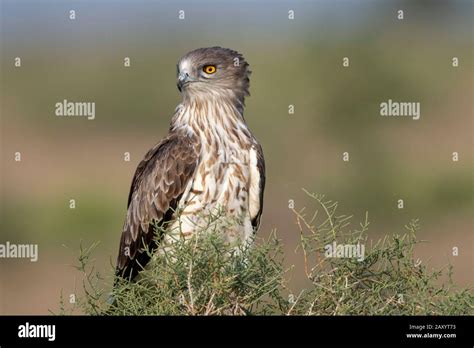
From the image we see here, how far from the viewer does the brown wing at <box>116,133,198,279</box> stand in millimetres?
9727

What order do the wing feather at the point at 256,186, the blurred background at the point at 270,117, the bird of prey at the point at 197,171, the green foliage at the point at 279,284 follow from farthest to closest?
the blurred background at the point at 270,117 → the wing feather at the point at 256,186 → the bird of prey at the point at 197,171 → the green foliage at the point at 279,284

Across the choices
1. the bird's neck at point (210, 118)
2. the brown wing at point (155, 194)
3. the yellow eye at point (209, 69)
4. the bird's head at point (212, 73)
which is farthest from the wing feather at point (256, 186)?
the yellow eye at point (209, 69)

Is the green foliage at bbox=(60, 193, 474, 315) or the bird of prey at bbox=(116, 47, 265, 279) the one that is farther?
the bird of prey at bbox=(116, 47, 265, 279)

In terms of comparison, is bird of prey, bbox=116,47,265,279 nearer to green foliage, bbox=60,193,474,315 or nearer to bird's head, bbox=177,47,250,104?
bird's head, bbox=177,47,250,104

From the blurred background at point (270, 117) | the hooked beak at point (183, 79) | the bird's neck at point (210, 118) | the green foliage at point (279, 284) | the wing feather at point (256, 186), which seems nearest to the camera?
the green foliage at point (279, 284)

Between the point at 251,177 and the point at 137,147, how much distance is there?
19.6m

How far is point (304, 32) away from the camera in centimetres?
4247

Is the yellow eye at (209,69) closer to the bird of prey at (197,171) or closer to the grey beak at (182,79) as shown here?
the bird of prey at (197,171)

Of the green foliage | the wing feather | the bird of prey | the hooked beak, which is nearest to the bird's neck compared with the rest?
the bird of prey

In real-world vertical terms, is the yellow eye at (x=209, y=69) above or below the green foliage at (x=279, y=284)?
above

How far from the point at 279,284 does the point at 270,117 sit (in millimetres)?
23503

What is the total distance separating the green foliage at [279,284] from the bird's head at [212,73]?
284cm

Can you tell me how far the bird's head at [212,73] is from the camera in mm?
10328

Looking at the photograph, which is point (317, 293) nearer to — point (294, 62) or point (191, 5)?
point (294, 62)
